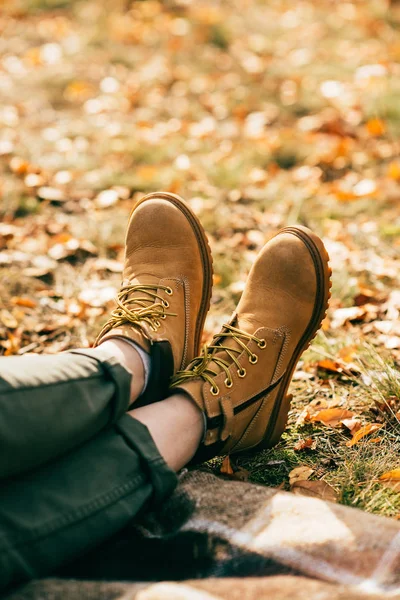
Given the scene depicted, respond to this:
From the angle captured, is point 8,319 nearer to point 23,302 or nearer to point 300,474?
point 23,302

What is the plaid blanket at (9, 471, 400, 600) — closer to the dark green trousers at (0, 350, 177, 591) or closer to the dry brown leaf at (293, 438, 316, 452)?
the dark green trousers at (0, 350, 177, 591)

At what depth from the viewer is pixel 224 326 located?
1.65 metres

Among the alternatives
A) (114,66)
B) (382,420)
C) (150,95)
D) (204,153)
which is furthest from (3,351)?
(114,66)

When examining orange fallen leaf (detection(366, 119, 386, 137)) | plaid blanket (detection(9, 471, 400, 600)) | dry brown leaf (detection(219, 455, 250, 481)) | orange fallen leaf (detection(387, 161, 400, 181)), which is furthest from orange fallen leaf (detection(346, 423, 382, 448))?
orange fallen leaf (detection(366, 119, 386, 137))

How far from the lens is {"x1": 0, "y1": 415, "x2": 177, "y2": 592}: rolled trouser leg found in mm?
1018

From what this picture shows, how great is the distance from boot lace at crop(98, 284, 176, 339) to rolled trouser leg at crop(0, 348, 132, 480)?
299 mm

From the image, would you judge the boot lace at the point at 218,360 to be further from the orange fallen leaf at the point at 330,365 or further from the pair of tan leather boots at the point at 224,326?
the orange fallen leaf at the point at 330,365

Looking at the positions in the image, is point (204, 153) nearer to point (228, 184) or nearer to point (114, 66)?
point (228, 184)

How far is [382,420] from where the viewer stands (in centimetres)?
163

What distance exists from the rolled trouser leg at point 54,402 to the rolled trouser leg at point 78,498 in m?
0.03

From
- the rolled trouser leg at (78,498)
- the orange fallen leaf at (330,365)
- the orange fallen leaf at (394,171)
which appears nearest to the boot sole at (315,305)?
the orange fallen leaf at (330,365)

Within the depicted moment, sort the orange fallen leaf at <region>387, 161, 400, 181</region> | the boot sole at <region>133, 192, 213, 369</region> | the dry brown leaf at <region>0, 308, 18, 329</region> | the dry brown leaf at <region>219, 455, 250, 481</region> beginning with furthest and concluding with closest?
the orange fallen leaf at <region>387, 161, 400, 181</region> → the dry brown leaf at <region>0, 308, 18, 329</region> → the boot sole at <region>133, 192, 213, 369</region> → the dry brown leaf at <region>219, 455, 250, 481</region>

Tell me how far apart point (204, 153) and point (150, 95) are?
2.77 feet

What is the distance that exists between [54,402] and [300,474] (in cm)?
65
